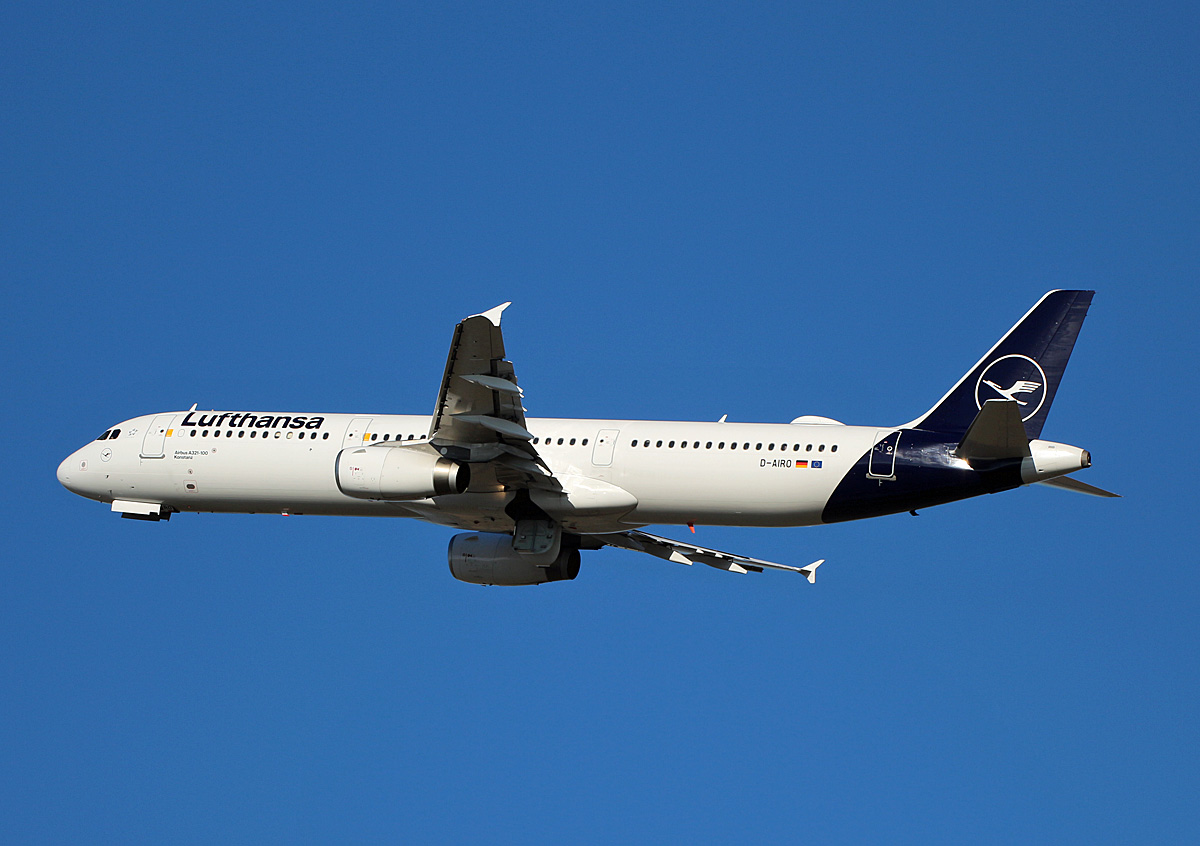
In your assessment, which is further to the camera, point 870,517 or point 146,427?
point 146,427

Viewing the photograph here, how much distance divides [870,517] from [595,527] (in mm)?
7041

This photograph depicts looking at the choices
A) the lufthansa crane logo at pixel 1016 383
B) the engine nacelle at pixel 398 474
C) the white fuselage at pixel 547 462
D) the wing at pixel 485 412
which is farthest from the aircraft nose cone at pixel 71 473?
the lufthansa crane logo at pixel 1016 383

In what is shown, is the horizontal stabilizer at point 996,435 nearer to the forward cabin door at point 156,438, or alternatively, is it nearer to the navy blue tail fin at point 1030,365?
the navy blue tail fin at point 1030,365

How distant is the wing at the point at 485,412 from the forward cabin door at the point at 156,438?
31.3ft

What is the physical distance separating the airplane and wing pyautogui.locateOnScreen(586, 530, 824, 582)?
0.44 m

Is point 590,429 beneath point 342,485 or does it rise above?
above

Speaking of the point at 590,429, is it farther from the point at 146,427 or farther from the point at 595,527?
the point at 146,427

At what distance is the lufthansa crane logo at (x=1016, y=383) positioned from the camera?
107ft

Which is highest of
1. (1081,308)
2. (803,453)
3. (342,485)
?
(1081,308)

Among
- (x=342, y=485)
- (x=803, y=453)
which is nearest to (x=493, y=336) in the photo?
(x=342, y=485)

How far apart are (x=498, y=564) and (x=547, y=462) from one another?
3.99 m

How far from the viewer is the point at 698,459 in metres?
34.6

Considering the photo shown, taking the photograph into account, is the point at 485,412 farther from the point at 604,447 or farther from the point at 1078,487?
the point at 1078,487

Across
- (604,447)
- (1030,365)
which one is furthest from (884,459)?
(604,447)
